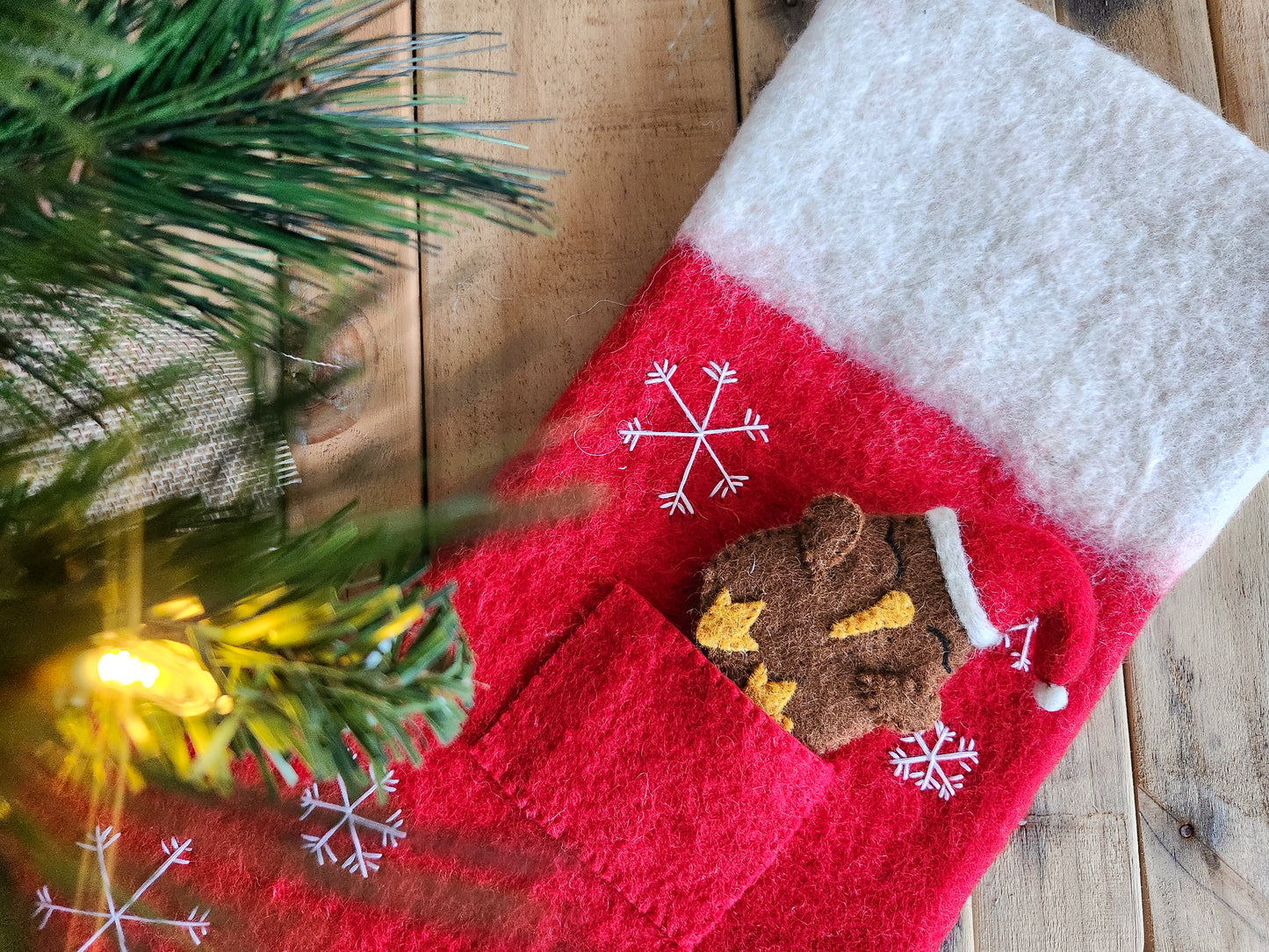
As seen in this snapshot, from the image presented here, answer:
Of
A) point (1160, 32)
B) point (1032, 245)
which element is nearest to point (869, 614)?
point (1032, 245)

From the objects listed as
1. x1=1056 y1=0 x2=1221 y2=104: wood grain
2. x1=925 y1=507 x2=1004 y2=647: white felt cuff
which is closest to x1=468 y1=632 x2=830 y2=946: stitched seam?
x1=925 y1=507 x2=1004 y2=647: white felt cuff

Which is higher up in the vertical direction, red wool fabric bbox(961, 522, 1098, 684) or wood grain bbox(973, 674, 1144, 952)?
red wool fabric bbox(961, 522, 1098, 684)

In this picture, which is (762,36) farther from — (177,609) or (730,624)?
(177,609)

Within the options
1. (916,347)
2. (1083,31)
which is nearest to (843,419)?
(916,347)

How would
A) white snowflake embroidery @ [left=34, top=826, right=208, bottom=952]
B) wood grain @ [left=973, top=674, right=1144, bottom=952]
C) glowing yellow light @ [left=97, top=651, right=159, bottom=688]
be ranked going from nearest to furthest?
glowing yellow light @ [left=97, top=651, right=159, bottom=688] < white snowflake embroidery @ [left=34, top=826, right=208, bottom=952] < wood grain @ [left=973, top=674, right=1144, bottom=952]

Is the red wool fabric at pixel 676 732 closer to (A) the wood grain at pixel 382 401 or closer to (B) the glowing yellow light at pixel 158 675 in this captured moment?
(A) the wood grain at pixel 382 401

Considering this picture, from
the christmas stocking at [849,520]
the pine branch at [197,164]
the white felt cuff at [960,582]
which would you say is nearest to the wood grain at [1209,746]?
the christmas stocking at [849,520]

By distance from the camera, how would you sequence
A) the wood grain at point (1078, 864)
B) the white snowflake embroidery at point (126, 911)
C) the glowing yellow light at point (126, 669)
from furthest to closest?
the wood grain at point (1078, 864) < the white snowflake embroidery at point (126, 911) < the glowing yellow light at point (126, 669)

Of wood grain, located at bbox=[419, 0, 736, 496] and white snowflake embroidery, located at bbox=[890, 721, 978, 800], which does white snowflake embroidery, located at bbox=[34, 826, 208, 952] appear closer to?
wood grain, located at bbox=[419, 0, 736, 496]
